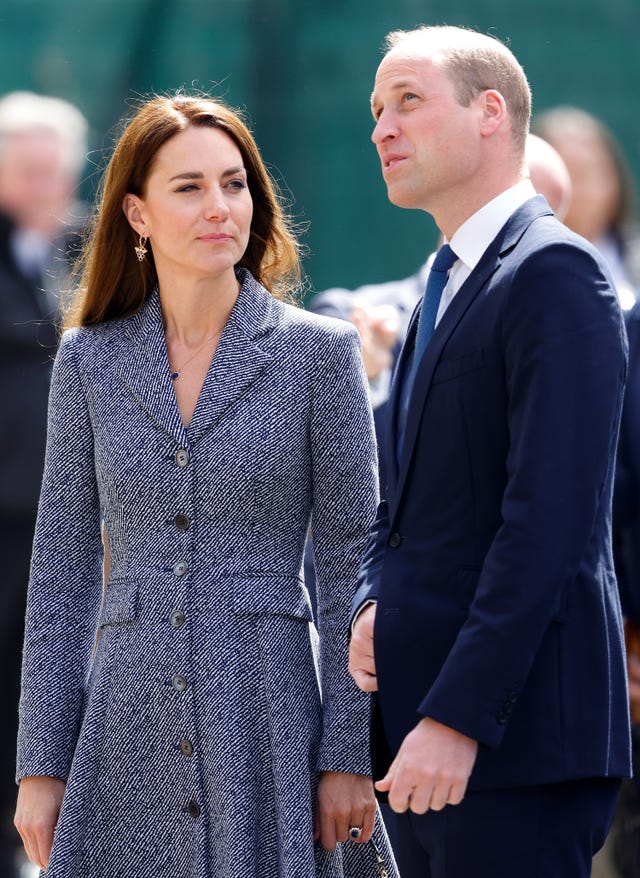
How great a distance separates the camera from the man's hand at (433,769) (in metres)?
2.25

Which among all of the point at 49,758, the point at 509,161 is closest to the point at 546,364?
the point at 509,161

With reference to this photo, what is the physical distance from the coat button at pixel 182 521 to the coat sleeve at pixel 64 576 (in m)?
0.27

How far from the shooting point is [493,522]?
2.40 metres

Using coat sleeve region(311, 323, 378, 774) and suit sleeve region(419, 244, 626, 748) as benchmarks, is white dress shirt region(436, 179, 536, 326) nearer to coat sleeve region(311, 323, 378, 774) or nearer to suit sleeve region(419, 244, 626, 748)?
suit sleeve region(419, 244, 626, 748)

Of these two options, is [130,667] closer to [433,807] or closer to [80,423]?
[80,423]

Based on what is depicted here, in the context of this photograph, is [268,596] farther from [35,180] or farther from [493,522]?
[35,180]

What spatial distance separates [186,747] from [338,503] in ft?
1.78

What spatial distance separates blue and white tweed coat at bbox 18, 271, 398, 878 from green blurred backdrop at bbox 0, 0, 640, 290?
3212mm

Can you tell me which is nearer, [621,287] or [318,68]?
[621,287]

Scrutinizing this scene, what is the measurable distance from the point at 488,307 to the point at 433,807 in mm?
767

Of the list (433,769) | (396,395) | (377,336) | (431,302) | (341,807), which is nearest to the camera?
(433,769)

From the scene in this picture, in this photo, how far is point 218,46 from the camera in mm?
6293

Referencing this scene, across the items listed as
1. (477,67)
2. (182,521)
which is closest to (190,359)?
(182,521)

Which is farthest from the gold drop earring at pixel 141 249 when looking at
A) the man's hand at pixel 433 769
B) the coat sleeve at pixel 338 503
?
the man's hand at pixel 433 769
